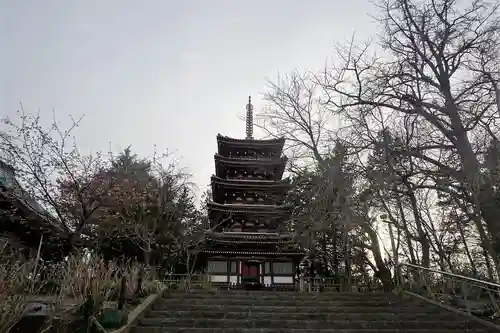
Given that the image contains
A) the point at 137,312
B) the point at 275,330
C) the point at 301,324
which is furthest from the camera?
the point at 301,324

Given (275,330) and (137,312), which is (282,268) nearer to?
(275,330)

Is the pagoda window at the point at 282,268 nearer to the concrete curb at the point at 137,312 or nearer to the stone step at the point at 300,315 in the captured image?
the concrete curb at the point at 137,312

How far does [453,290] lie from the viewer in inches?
348

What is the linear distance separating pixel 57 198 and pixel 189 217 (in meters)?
9.11

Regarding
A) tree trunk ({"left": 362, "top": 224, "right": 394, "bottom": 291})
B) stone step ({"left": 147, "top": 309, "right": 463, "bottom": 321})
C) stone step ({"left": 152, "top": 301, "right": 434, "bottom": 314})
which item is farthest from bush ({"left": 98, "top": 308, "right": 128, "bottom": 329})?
tree trunk ({"left": 362, "top": 224, "right": 394, "bottom": 291})

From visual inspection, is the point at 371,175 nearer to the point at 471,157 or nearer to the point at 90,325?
the point at 471,157

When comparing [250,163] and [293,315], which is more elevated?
[250,163]

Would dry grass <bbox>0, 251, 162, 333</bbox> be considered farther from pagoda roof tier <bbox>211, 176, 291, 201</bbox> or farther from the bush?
pagoda roof tier <bbox>211, 176, 291, 201</bbox>

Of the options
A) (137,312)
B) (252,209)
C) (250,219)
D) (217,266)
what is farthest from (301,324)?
(250,219)

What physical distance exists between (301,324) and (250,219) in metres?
15.7

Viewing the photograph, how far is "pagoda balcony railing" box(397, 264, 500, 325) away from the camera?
24.5 feet

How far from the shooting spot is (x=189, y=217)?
23.7 metres

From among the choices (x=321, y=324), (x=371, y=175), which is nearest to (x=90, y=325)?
(x=321, y=324)

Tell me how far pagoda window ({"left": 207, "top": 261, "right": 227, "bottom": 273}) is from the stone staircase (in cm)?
1237
